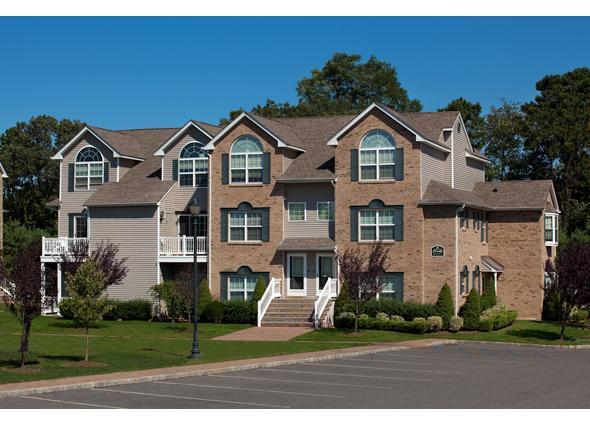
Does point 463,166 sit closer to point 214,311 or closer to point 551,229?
point 551,229

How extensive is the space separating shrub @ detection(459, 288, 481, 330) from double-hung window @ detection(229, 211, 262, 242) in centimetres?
1078

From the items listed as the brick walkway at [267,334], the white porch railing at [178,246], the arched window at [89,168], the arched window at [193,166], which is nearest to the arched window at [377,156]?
the brick walkway at [267,334]

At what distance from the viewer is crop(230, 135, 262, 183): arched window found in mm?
48281

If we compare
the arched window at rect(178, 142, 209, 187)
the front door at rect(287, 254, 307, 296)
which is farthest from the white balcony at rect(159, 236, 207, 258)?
the front door at rect(287, 254, 307, 296)

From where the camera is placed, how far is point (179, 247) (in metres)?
49.4

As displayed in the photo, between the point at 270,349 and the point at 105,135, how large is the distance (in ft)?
74.1

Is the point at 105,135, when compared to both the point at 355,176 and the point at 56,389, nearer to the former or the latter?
the point at 355,176

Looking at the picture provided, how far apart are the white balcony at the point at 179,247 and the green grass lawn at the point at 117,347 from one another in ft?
13.2

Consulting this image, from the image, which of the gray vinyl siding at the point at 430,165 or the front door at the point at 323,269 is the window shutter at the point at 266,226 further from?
the gray vinyl siding at the point at 430,165

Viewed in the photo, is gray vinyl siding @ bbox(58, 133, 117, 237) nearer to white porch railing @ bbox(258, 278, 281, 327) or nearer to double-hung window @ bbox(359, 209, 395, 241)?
white porch railing @ bbox(258, 278, 281, 327)

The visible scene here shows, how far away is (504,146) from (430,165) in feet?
103

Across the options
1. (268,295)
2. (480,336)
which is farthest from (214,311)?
(480,336)

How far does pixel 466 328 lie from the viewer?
1735 inches

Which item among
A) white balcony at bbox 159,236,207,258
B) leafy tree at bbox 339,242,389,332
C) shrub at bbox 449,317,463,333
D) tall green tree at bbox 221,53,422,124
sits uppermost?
tall green tree at bbox 221,53,422,124
